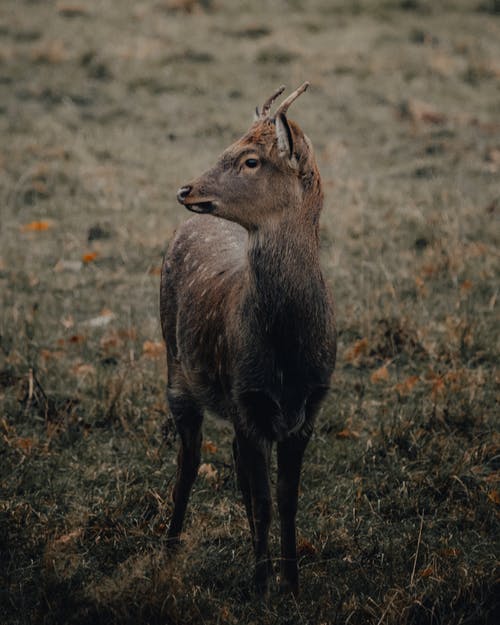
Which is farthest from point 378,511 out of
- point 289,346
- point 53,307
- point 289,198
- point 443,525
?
point 53,307

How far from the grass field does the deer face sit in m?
1.41

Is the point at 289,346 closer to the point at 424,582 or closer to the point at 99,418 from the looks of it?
the point at 424,582

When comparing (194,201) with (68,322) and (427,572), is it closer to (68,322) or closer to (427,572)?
(427,572)

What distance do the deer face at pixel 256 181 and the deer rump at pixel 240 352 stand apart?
0.35m

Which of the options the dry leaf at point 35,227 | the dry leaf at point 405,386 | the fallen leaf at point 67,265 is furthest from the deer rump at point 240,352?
the dry leaf at point 35,227

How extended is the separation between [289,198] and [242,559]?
1627 millimetres

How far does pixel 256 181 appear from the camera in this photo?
11.1ft

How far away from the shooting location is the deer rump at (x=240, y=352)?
3477 millimetres

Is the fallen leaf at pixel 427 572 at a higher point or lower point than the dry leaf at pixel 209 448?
lower

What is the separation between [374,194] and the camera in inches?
336

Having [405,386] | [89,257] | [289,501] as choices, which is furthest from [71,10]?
[289,501]

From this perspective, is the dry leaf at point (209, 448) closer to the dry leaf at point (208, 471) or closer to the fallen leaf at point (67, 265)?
the dry leaf at point (208, 471)

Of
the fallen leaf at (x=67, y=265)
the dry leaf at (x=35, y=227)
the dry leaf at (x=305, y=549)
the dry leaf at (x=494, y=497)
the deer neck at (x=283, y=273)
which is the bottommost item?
the dry leaf at (x=305, y=549)

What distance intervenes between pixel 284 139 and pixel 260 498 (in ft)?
4.80
